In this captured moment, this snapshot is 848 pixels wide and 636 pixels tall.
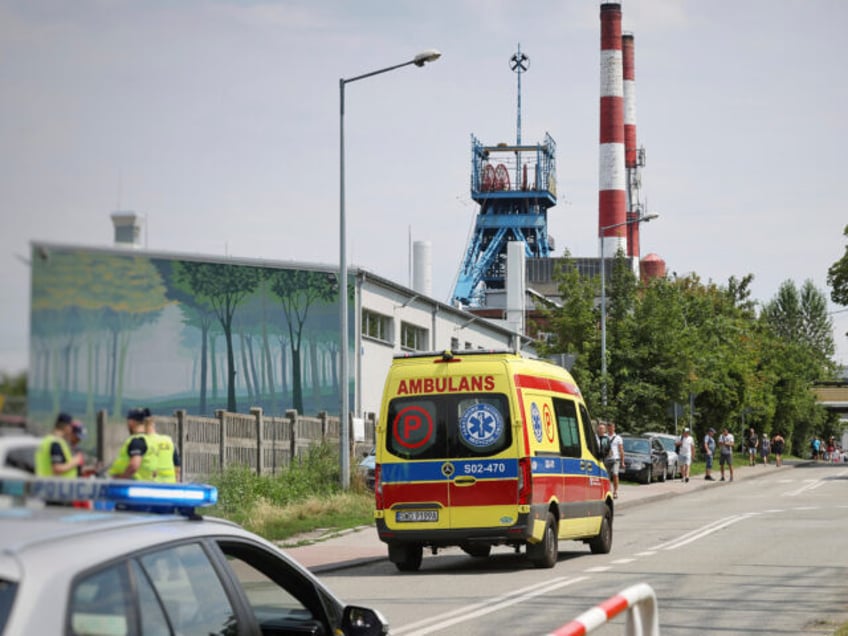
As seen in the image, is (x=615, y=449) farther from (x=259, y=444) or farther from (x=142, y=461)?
(x=142, y=461)

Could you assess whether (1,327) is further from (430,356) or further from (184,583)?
(430,356)

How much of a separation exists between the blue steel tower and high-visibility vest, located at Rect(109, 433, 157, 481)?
3842 inches

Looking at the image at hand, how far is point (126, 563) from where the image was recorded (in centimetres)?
387

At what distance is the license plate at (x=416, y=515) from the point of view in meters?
16.6

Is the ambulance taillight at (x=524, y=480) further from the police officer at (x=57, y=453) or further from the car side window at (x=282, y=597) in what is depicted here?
the police officer at (x=57, y=453)

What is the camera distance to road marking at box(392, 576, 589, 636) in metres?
11.5

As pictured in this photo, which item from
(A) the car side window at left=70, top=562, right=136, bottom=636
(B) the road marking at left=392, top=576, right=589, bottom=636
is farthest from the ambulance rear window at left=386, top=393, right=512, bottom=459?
(A) the car side window at left=70, top=562, right=136, bottom=636

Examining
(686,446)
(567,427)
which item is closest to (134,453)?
(567,427)

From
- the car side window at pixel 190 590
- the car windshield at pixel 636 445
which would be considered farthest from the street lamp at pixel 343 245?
the car side window at pixel 190 590

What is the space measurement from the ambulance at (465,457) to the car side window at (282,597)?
10990 mm

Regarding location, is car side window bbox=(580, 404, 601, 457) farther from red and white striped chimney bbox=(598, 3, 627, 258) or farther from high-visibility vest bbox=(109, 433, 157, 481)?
red and white striped chimney bbox=(598, 3, 627, 258)

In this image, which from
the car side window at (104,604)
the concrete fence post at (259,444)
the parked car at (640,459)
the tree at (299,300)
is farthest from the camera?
the parked car at (640,459)

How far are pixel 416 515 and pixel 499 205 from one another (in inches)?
3461

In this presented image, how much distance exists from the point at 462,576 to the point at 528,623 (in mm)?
4844
